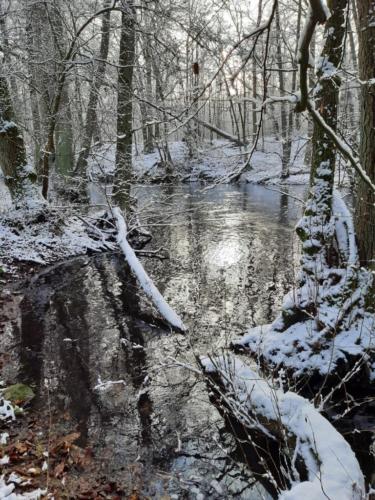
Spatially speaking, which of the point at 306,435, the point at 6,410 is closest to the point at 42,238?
the point at 6,410

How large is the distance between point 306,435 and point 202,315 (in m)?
3.97

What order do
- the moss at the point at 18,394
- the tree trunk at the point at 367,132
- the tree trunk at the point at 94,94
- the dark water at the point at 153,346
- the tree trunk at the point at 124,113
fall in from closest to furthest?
the dark water at the point at 153,346, the tree trunk at the point at 367,132, the moss at the point at 18,394, the tree trunk at the point at 94,94, the tree trunk at the point at 124,113

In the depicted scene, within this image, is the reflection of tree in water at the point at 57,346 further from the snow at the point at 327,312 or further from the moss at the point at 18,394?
the snow at the point at 327,312

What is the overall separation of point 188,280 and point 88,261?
3.02 m

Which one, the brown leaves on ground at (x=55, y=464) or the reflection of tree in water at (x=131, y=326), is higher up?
the reflection of tree in water at (x=131, y=326)

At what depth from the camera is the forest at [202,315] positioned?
351 centimetres

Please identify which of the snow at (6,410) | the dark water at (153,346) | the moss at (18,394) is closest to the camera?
the dark water at (153,346)

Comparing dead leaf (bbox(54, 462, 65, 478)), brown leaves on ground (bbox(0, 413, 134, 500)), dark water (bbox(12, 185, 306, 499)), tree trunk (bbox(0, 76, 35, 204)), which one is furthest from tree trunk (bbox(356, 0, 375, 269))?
tree trunk (bbox(0, 76, 35, 204))

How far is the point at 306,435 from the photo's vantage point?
3.78m

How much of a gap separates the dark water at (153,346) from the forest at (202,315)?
3 cm

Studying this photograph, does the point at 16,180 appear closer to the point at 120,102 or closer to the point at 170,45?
the point at 120,102

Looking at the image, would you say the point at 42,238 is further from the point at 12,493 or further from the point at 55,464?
the point at 12,493

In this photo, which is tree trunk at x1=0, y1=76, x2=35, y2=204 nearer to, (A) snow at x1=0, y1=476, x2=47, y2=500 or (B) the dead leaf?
(B) the dead leaf

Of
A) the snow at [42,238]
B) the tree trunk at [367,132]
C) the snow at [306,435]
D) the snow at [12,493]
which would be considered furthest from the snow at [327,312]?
the snow at [42,238]
